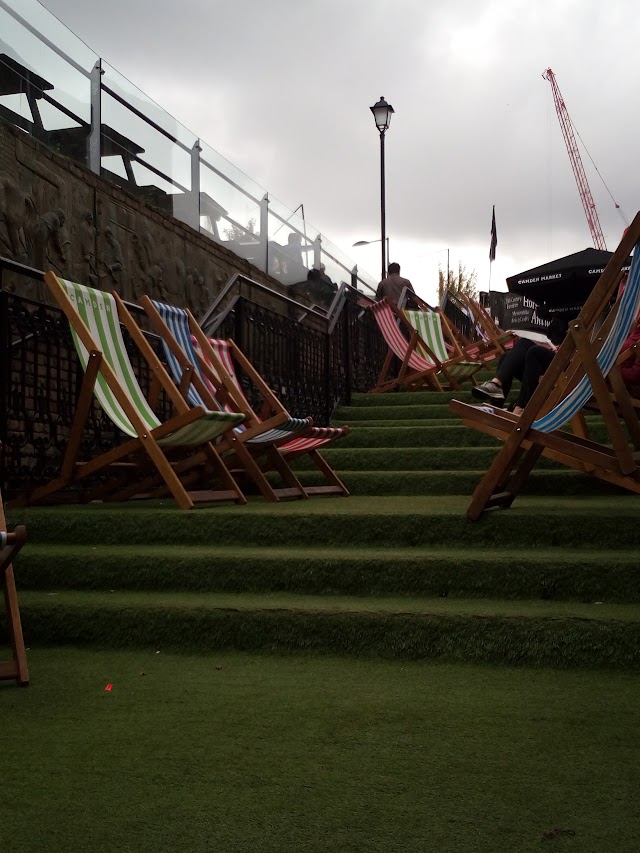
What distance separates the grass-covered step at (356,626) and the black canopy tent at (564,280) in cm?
931

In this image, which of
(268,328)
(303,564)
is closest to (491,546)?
(303,564)

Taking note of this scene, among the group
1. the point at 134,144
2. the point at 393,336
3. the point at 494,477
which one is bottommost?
the point at 494,477

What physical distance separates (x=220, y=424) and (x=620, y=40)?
6.56 metres

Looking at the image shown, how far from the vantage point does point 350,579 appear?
11.8 ft

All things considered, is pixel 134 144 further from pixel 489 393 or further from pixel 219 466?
pixel 219 466

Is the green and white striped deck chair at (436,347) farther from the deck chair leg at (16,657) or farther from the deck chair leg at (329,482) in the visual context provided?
the deck chair leg at (16,657)

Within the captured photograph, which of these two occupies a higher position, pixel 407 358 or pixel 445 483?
pixel 407 358

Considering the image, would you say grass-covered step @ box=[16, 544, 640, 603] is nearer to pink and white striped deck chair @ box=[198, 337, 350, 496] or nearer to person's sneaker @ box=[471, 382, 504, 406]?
pink and white striped deck chair @ box=[198, 337, 350, 496]

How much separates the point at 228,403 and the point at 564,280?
7629mm

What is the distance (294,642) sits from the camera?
3236mm

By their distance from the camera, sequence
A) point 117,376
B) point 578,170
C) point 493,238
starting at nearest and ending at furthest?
point 117,376
point 493,238
point 578,170

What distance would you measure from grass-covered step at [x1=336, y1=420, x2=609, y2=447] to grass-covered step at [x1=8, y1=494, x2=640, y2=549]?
1.88 metres

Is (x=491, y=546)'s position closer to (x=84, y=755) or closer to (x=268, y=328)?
(x=84, y=755)

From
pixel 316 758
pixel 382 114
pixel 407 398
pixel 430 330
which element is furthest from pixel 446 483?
pixel 382 114
